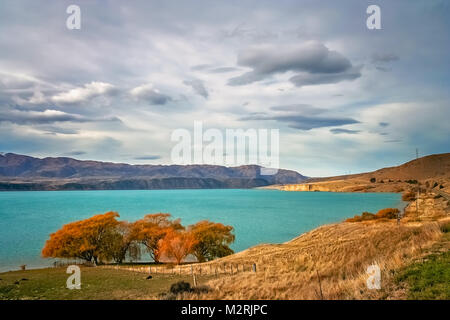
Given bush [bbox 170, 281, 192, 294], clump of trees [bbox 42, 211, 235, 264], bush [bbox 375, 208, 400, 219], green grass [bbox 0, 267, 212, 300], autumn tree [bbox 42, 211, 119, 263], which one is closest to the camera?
bush [bbox 170, 281, 192, 294]

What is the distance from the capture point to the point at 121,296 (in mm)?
17453

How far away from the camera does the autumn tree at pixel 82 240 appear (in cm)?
5991

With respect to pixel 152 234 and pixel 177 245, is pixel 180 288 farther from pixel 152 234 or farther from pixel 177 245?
pixel 152 234

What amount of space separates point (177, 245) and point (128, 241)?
12469mm

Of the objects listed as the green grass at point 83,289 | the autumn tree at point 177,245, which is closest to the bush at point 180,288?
the green grass at point 83,289

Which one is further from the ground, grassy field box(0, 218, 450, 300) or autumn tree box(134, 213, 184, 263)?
grassy field box(0, 218, 450, 300)

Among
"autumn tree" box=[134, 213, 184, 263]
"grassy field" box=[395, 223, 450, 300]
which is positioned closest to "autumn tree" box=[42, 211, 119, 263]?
"autumn tree" box=[134, 213, 184, 263]

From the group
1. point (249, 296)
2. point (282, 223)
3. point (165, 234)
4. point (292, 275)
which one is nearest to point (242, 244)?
point (165, 234)

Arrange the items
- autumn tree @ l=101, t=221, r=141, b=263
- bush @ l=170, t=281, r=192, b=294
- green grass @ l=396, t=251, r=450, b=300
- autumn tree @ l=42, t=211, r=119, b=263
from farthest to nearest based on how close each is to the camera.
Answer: autumn tree @ l=101, t=221, r=141, b=263, autumn tree @ l=42, t=211, r=119, b=263, bush @ l=170, t=281, r=192, b=294, green grass @ l=396, t=251, r=450, b=300

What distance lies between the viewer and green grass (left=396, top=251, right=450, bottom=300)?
10211mm

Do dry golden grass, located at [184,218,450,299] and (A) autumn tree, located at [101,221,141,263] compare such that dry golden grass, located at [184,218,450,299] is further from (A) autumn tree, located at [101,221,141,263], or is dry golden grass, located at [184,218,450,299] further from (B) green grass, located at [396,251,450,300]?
(A) autumn tree, located at [101,221,141,263]

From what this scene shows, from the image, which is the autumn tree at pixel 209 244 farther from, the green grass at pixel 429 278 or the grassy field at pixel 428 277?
the green grass at pixel 429 278

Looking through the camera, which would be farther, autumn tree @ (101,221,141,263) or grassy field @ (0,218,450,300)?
autumn tree @ (101,221,141,263)

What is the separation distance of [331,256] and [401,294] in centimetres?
1128
